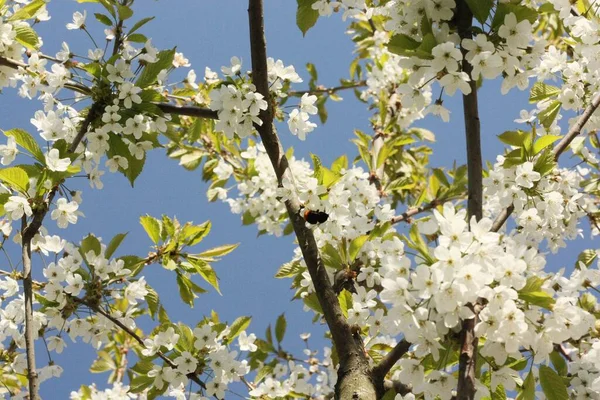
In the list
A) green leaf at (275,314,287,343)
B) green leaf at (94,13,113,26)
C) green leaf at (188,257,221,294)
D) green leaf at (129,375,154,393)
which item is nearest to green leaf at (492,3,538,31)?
green leaf at (94,13,113,26)

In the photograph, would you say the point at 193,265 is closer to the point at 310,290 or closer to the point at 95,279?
the point at 95,279

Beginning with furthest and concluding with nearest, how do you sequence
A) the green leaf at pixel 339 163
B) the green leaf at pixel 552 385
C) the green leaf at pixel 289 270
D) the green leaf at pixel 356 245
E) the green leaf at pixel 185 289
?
1. the green leaf at pixel 339 163
2. the green leaf at pixel 289 270
3. the green leaf at pixel 185 289
4. the green leaf at pixel 356 245
5. the green leaf at pixel 552 385

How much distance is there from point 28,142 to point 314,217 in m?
1.21

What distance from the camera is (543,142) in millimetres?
2338

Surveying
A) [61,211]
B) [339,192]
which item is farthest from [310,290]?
[61,211]

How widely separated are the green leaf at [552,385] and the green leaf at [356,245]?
110 centimetres

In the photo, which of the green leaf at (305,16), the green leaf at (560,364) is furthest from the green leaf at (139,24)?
the green leaf at (560,364)

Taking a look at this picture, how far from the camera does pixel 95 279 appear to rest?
104 inches

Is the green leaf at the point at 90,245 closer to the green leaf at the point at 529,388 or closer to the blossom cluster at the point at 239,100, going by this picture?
the blossom cluster at the point at 239,100

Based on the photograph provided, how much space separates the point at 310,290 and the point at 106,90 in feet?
5.09

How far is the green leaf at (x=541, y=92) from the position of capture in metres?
2.77

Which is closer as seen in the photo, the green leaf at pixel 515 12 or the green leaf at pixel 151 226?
the green leaf at pixel 515 12

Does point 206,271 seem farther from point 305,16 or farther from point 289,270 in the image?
point 305,16

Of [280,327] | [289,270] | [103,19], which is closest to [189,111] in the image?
[103,19]
